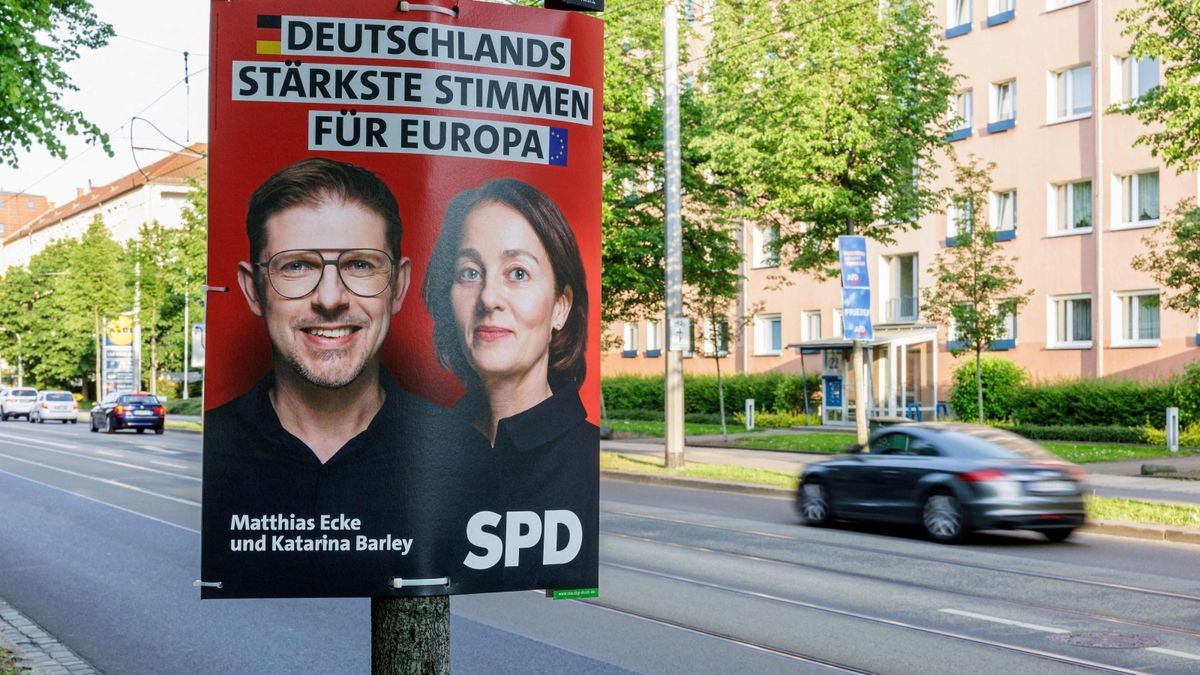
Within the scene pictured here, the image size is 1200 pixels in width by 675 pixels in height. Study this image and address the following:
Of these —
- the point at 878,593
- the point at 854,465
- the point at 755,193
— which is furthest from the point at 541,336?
the point at 755,193

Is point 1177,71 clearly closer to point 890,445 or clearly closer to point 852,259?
point 852,259

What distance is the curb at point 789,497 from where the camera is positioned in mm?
14305

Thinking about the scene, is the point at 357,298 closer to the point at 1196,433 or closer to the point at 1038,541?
the point at 1038,541

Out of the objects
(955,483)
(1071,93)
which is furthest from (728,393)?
Answer: (955,483)

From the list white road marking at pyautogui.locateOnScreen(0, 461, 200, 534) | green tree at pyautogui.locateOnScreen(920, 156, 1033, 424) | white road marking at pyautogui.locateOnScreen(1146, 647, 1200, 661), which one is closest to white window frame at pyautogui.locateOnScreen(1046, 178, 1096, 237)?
green tree at pyautogui.locateOnScreen(920, 156, 1033, 424)

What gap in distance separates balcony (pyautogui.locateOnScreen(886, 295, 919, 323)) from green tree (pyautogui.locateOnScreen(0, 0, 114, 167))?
3301 cm

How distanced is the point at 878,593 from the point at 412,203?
8125 millimetres

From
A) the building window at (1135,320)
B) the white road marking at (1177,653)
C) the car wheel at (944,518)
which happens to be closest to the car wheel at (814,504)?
the car wheel at (944,518)

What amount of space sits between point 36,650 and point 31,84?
262 inches

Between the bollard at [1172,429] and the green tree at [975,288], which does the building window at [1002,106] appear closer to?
the green tree at [975,288]

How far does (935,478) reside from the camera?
1434cm

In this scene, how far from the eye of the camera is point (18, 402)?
67.4m

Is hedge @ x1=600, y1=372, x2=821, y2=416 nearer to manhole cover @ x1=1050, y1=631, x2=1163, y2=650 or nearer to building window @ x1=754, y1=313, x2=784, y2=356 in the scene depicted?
building window @ x1=754, y1=313, x2=784, y2=356

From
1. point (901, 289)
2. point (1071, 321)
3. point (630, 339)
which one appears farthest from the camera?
point (630, 339)
